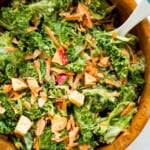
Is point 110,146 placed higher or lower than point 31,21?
lower

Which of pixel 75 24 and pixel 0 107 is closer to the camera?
pixel 0 107

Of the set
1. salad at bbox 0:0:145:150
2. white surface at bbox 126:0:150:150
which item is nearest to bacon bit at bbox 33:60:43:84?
salad at bbox 0:0:145:150

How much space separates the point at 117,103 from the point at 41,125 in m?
0.26

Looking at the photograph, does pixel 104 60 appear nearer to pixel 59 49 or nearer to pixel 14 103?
pixel 59 49

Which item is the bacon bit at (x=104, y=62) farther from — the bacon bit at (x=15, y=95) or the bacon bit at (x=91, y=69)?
the bacon bit at (x=15, y=95)

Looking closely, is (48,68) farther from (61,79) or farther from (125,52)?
(125,52)

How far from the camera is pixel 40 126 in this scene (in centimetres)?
163

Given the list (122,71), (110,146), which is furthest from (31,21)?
(110,146)

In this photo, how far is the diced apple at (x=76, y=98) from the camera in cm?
163

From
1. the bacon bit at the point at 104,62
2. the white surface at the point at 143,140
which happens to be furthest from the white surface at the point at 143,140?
the bacon bit at the point at 104,62

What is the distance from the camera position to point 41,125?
163 centimetres

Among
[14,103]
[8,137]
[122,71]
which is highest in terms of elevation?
[122,71]

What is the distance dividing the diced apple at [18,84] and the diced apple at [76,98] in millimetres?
143

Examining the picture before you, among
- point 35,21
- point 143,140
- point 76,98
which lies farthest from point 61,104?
point 143,140
